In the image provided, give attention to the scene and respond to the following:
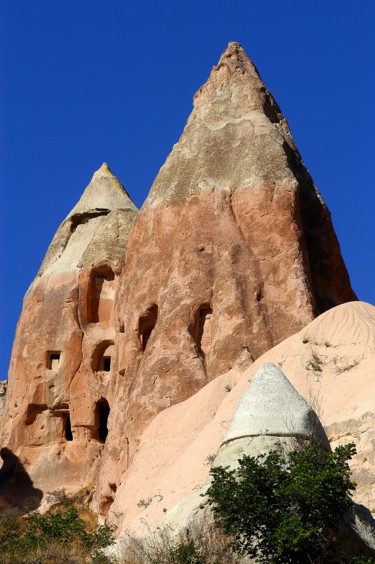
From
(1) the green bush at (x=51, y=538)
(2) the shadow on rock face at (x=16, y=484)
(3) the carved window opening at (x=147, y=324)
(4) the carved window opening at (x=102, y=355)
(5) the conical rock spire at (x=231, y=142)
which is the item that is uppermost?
(5) the conical rock spire at (x=231, y=142)

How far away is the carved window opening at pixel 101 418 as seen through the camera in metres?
33.6

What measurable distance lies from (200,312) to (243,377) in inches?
250

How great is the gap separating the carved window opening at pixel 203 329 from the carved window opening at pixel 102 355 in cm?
724

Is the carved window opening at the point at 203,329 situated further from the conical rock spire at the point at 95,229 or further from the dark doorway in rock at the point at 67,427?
the dark doorway in rock at the point at 67,427

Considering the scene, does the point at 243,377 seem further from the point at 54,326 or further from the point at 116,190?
the point at 116,190

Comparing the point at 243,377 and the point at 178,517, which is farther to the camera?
the point at 243,377

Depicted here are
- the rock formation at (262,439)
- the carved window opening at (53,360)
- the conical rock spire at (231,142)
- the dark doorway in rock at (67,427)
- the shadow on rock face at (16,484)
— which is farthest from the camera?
the carved window opening at (53,360)

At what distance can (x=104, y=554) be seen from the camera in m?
13.9

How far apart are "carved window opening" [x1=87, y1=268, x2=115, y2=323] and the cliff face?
0.05 metres

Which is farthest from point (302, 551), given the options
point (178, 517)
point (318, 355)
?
point (318, 355)

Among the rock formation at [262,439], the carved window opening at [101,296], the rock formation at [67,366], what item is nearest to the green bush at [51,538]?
the rock formation at [262,439]

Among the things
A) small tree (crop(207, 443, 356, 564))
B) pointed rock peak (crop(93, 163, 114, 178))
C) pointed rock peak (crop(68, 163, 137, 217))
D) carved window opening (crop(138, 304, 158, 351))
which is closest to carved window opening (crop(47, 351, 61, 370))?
pointed rock peak (crop(68, 163, 137, 217))

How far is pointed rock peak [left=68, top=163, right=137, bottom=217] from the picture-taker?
38.2 metres

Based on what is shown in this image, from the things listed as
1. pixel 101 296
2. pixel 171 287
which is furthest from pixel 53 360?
pixel 171 287
